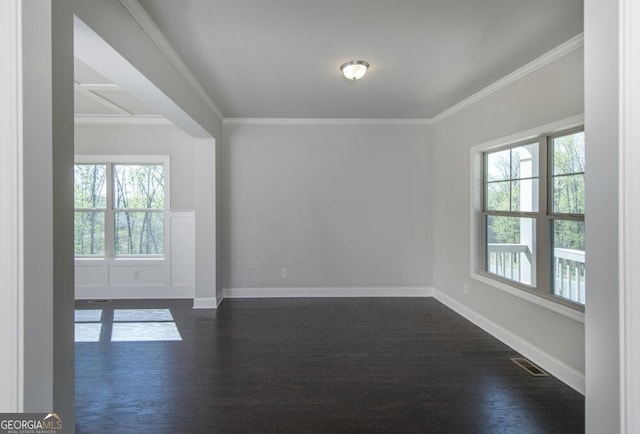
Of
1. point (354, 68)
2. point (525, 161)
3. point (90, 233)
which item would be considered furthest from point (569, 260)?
point (90, 233)

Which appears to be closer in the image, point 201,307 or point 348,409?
point 348,409

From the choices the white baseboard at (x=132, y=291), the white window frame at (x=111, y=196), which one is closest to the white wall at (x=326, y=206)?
the white baseboard at (x=132, y=291)

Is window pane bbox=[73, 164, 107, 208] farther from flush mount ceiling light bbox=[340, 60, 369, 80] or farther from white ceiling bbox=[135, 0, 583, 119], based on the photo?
flush mount ceiling light bbox=[340, 60, 369, 80]

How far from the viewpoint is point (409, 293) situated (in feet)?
17.1

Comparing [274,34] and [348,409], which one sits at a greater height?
[274,34]

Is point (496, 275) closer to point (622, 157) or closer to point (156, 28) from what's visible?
point (622, 157)

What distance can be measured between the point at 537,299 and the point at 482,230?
121 cm

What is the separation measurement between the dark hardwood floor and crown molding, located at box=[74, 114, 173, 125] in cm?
282

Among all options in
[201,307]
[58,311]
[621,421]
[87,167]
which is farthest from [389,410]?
[87,167]

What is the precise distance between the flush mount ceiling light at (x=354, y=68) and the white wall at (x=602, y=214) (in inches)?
89.0

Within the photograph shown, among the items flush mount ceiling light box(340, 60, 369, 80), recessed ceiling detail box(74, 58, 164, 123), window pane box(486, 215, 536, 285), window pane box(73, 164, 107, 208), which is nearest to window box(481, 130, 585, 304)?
window pane box(486, 215, 536, 285)

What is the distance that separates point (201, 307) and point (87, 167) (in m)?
2.83

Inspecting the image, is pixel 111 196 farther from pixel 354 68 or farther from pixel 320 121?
pixel 354 68

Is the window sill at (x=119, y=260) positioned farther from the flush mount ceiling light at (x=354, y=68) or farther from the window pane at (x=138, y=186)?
the flush mount ceiling light at (x=354, y=68)
